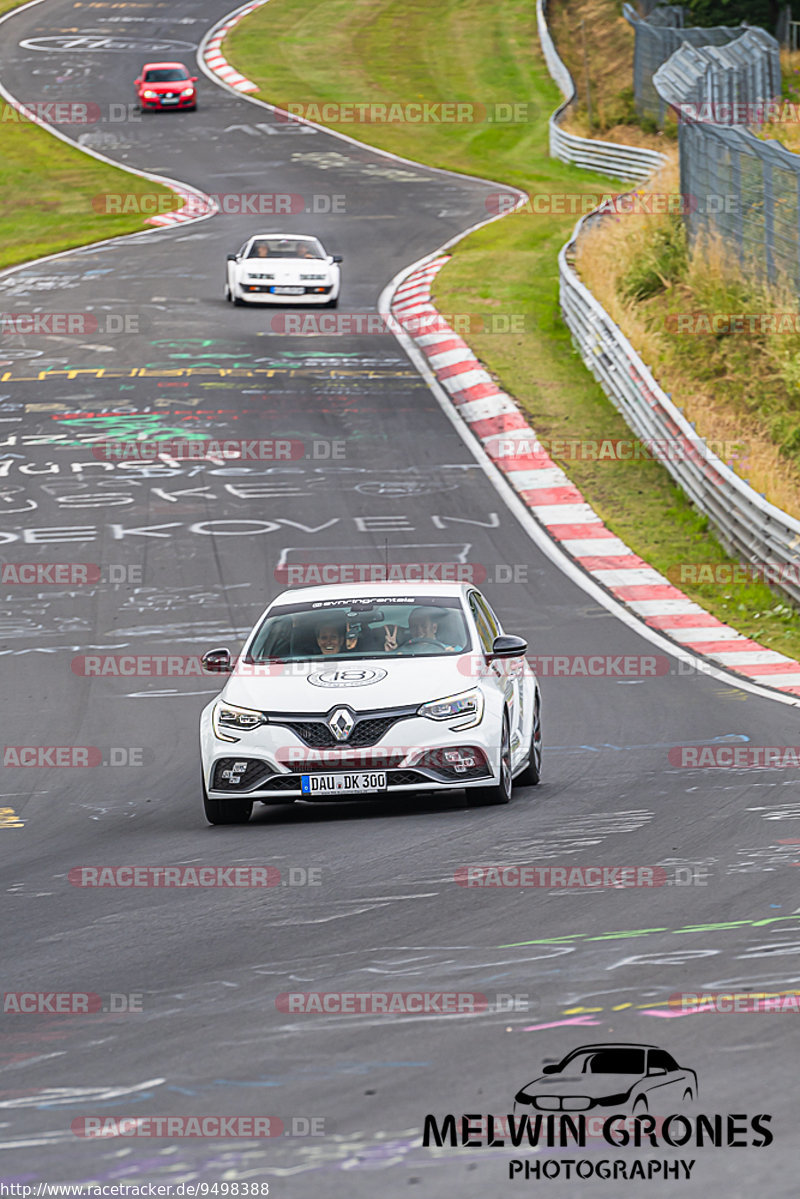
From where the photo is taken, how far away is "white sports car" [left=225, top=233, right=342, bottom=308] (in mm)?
33000

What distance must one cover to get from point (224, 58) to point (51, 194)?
2345cm

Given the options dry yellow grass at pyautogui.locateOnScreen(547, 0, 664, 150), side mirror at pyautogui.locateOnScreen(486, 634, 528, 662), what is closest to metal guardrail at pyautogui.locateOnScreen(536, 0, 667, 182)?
dry yellow grass at pyautogui.locateOnScreen(547, 0, 664, 150)

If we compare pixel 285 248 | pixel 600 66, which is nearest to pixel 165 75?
pixel 600 66

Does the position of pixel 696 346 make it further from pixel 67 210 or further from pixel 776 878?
pixel 67 210

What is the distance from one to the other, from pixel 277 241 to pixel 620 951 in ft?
93.2

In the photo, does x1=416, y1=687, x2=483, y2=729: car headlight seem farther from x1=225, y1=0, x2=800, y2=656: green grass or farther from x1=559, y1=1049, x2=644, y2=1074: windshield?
x1=225, y1=0, x2=800, y2=656: green grass

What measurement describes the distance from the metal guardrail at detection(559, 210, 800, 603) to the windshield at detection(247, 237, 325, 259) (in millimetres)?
5312

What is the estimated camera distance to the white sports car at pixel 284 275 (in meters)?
33.0

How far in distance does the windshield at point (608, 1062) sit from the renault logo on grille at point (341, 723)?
15.4 feet

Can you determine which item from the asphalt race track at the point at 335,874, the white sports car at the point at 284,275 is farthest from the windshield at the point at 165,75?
the asphalt race track at the point at 335,874

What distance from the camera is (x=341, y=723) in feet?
33.5

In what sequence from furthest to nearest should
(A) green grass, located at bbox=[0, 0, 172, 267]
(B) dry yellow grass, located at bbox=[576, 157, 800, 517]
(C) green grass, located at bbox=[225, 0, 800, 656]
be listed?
(A) green grass, located at bbox=[0, 0, 172, 267] → (C) green grass, located at bbox=[225, 0, 800, 656] → (B) dry yellow grass, located at bbox=[576, 157, 800, 517]

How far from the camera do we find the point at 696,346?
83.9ft

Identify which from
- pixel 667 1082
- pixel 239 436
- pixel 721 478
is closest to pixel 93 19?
pixel 239 436
